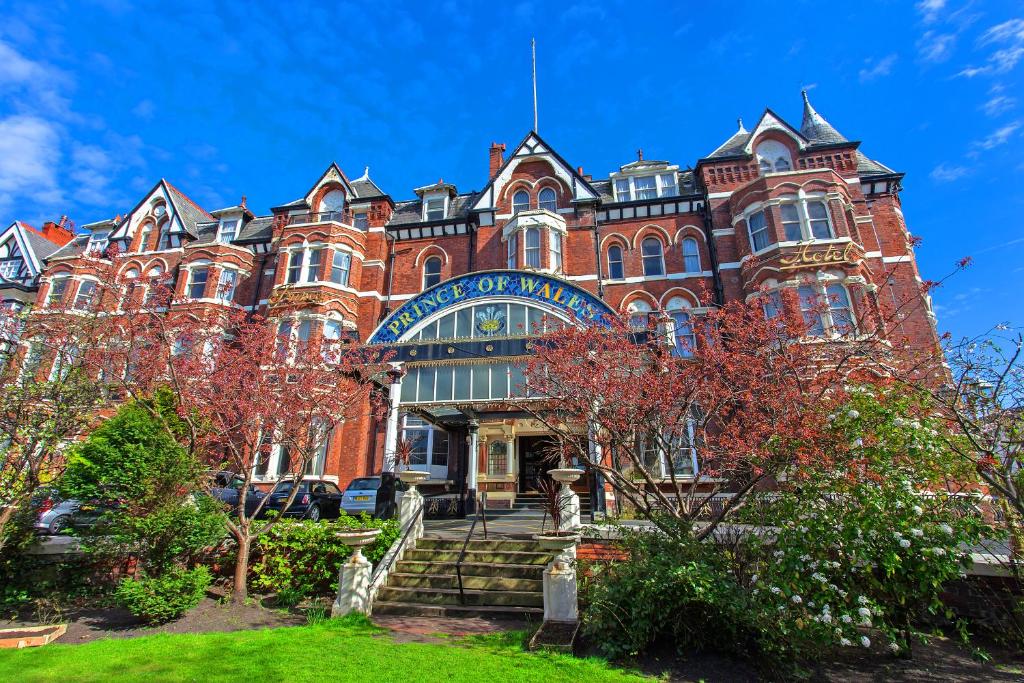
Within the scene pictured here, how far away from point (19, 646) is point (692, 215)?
24.7 m

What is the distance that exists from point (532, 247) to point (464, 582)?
52.2ft

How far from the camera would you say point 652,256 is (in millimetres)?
23297

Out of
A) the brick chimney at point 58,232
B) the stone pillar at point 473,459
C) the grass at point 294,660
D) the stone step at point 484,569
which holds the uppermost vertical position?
the brick chimney at point 58,232

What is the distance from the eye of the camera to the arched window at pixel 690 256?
2263 centimetres

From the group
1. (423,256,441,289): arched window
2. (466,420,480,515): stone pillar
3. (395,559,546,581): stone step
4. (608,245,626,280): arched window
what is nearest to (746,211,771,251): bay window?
(608,245,626,280): arched window

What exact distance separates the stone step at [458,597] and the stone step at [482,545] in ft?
4.04

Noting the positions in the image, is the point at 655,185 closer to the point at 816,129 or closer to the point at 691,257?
the point at 691,257

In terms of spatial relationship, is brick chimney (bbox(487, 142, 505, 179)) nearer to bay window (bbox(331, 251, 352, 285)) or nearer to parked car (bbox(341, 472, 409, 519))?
bay window (bbox(331, 251, 352, 285))

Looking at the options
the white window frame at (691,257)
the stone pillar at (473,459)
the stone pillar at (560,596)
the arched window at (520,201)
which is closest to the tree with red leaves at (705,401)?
the stone pillar at (560,596)

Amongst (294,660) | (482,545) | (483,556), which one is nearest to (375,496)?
(482,545)

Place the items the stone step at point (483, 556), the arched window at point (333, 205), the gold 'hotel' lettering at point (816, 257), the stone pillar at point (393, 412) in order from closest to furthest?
the stone step at point (483, 556), the stone pillar at point (393, 412), the gold 'hotel' lettering at point (816, 257), the arched window at point (333, 205)

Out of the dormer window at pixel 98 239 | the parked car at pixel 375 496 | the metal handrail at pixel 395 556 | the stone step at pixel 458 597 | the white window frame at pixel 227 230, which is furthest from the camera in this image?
the dormer window at pixel 98 239

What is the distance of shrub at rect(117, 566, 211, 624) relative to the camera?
27.1ft

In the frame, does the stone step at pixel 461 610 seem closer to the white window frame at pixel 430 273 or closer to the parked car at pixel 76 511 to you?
the parked car at pixel 76 511
